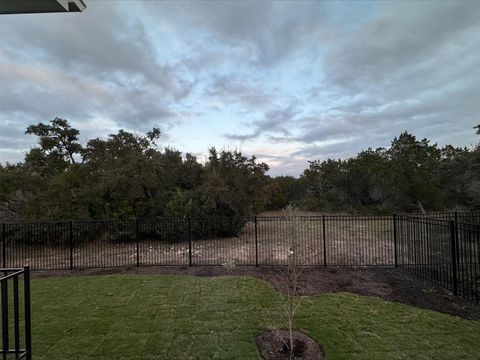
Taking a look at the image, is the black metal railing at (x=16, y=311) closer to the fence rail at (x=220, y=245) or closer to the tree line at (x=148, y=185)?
the fence rail at (x=220, y=245)

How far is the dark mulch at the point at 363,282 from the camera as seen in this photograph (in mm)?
5754

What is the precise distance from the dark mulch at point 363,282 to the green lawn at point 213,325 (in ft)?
1.48

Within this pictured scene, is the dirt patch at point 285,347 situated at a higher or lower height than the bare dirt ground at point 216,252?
higher

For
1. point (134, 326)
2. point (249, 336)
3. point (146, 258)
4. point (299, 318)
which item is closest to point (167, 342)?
point (134, 326)

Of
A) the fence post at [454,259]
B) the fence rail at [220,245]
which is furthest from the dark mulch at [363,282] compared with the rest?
the fence rail at [220,245]

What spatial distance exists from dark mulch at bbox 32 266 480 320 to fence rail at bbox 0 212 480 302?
→ 0.47m

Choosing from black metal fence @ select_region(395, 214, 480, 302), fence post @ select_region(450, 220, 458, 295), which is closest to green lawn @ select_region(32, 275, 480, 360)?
fence post @ select_region(450, 220, 458, 295)

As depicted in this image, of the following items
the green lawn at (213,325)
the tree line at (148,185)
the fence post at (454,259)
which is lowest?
the green lawn at (213,325)

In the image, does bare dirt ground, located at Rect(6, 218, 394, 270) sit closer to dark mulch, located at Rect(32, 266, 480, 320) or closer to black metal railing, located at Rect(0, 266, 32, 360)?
dark mulch, located at Rect(32, 266, 480, 320)

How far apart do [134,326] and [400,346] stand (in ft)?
12.8

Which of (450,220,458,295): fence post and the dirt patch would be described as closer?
the dirt patch

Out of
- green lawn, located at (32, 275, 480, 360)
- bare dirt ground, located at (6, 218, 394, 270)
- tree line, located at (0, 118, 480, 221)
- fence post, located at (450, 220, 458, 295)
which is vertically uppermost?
tree line, located at (0, 118, 480, 221)

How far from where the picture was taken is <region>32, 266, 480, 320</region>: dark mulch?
5.75 m

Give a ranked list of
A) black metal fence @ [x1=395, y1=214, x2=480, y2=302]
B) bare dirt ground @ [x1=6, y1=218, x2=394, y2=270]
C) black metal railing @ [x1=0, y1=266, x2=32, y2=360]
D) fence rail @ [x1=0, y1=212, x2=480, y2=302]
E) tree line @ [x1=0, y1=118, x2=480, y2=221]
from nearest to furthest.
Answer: black metal railing @ [x1=0, y1=266, x2=32, y2=360]
black metal fence @ [x1=395, y1=214, x2=480, y2=302]
fence rail @ [x1=0, y1=212, x2=480, y2=302]
bare dirt ground @ [x1=6, y1=218, x2=394, y2=270]
tree line @ [x1=0, y1=118, x2=480, y2=221]
